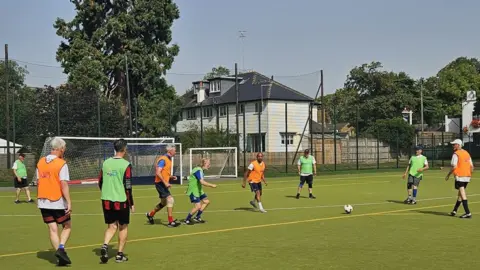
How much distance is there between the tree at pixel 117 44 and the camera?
1861 inches

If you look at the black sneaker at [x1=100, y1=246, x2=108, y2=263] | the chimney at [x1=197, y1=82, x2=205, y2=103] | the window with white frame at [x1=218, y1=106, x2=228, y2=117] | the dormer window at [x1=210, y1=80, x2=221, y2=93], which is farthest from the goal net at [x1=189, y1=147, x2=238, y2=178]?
the black sneaker at [x1=100, y1=246, x2=108, y2=263]

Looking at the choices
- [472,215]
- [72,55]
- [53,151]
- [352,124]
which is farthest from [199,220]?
[352,124]

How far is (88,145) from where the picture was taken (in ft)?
103

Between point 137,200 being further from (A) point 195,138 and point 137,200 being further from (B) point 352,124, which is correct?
(B) point 352,124

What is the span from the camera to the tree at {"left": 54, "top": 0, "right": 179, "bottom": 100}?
4728 centimetres

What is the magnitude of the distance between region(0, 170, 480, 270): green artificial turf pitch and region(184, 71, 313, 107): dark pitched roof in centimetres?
3909

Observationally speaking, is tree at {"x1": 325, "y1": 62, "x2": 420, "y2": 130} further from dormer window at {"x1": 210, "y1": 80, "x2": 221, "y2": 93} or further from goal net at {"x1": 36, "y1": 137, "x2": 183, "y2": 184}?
goal net at {"x1": 36, "y1": 137, "x2": 183, "y2": 184}

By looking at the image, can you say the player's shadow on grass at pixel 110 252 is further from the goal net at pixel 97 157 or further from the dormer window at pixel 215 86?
the dormer window at pixel 215 86

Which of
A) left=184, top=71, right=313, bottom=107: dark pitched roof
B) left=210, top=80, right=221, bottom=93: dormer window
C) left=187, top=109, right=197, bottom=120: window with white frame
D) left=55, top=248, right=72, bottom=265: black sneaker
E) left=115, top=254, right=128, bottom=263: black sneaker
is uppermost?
left=210, top=80, right=221, bottom=93: dormer window

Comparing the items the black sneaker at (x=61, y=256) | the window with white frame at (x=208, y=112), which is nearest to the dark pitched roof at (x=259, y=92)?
the window with white frame at (x=208, y=112)

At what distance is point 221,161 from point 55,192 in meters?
29.8

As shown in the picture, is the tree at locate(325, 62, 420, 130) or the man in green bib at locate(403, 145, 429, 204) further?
the tree at locate(325, 62, 420, 130)

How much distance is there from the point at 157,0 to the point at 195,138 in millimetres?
13760

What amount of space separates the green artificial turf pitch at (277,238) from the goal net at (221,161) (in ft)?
57.8
